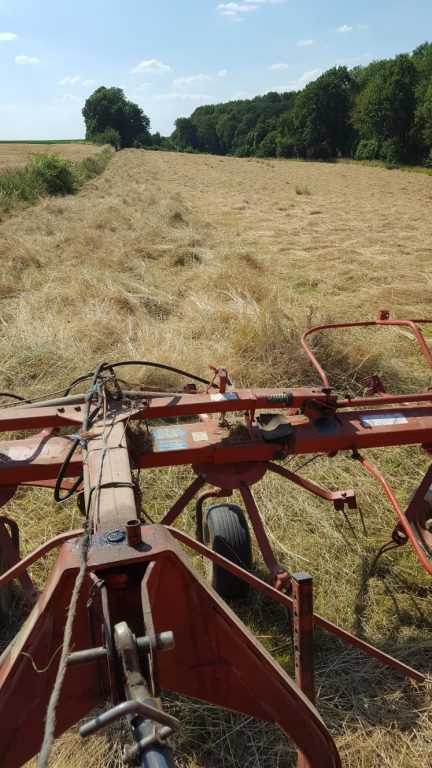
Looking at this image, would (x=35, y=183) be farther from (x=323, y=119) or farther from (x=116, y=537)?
(x=323, y=119)

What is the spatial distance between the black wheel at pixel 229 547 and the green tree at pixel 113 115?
70876 millimetres

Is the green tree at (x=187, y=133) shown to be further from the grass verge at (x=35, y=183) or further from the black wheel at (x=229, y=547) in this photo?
the black wheel at (x=229, y=547)

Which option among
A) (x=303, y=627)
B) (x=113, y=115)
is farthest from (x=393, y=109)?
(x=303, y=627)

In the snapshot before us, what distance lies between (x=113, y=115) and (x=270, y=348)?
71727 millimetres

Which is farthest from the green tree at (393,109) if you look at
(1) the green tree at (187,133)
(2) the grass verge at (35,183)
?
(1) the green tree at (187,133)

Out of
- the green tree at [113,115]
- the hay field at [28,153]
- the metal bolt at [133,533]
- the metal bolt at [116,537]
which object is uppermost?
the green tree at [113,115]

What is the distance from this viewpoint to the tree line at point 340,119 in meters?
39.9

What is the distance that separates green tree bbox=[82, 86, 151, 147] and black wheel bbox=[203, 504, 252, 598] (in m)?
70.9

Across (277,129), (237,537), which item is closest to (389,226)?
(237,537)

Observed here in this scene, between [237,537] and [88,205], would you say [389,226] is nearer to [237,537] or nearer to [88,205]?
[88,205]

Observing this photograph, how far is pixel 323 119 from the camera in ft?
168

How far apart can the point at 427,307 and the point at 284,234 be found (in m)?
5.18

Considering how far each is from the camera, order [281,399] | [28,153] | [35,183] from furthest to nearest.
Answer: [28,153], [35,183], [281,399]

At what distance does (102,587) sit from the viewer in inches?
47.9
